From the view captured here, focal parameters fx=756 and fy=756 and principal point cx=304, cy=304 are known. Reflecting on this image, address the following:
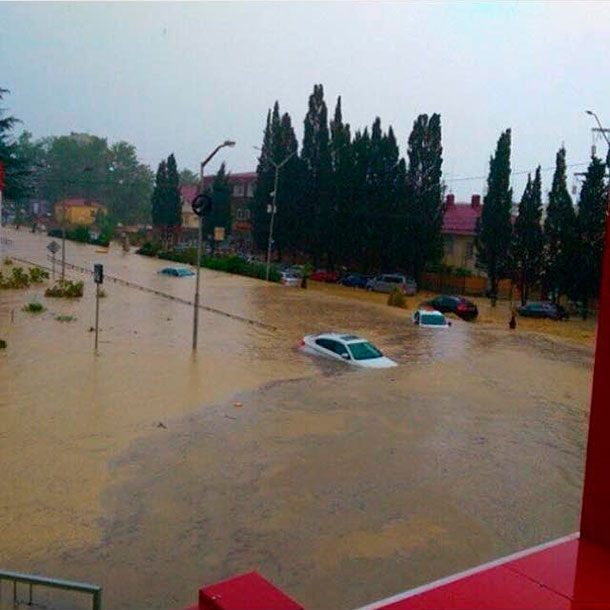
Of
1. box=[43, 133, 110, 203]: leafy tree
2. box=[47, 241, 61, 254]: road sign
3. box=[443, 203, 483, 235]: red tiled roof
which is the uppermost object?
box=[43, 133, 110, 203]: leafy tree

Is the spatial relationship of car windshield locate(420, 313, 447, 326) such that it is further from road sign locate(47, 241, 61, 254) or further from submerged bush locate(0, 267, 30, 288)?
submerged bush locate(0, 267, 30, 288)

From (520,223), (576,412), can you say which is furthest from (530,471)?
(520,223)

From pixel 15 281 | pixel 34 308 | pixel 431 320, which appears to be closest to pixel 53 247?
pixel 34 308

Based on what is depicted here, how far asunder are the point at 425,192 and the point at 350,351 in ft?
111

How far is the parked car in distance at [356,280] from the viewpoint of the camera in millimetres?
55956

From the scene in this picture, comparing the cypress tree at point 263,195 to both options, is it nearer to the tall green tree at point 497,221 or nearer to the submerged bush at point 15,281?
the tall green tree at point 497,221

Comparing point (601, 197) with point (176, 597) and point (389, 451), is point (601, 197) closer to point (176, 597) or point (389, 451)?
point (389, 451)

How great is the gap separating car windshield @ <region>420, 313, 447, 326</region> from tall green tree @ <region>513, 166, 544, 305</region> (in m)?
15.4

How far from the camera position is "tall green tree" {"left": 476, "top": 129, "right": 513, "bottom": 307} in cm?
5072

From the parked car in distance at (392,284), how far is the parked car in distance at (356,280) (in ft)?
3.51

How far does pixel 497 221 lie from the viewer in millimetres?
51062

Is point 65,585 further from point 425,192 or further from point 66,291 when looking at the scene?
point 425,192

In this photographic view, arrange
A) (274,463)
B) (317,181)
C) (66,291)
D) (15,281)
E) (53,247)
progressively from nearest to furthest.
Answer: (274,463) → (53,247) → (66,291) → (15,281) → (317,181)

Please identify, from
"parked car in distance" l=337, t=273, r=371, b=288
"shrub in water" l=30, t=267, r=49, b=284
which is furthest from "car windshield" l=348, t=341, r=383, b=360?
"parked car in distance" l=337, t=273, r=371, b=288
